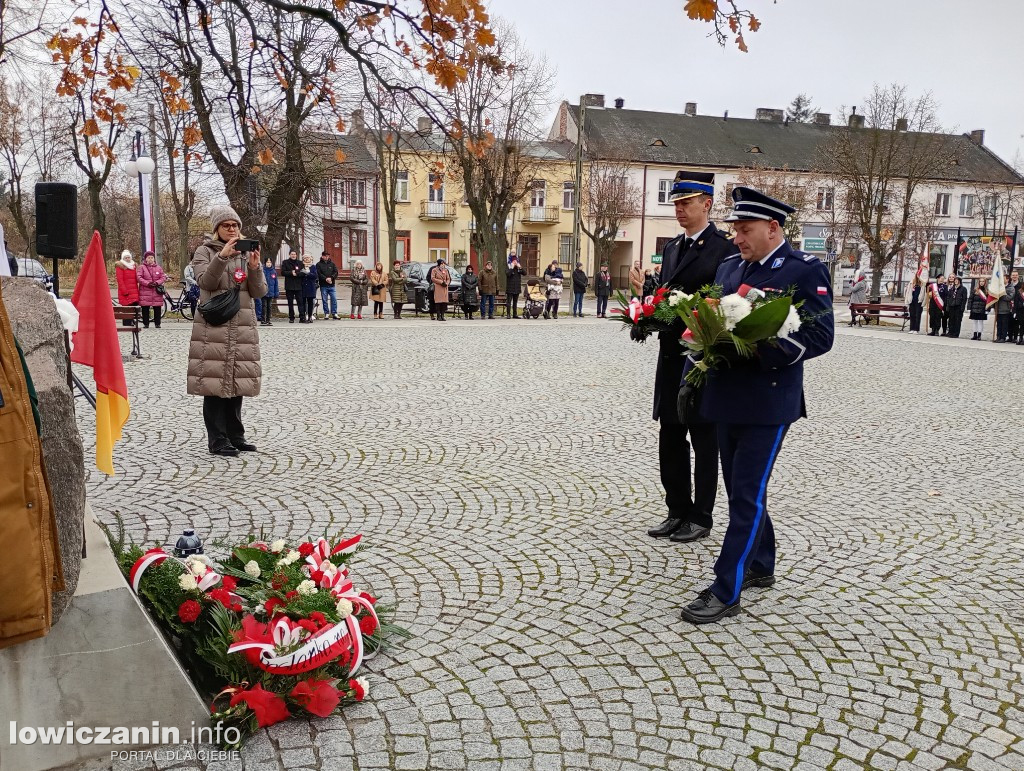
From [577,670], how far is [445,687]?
572 millimetres

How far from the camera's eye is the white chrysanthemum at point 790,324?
354 centimetres

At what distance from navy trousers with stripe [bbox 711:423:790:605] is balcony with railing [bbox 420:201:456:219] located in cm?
4817

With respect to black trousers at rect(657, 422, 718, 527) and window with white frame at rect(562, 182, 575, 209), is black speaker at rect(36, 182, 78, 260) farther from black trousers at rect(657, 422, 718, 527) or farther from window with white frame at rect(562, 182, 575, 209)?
window with white frame at rect(562, 182, 575, 209)

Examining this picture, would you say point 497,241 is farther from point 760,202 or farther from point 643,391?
point 760,202

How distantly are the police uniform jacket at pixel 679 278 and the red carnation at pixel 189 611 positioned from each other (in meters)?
2.83

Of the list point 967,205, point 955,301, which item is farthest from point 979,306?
point 967,205

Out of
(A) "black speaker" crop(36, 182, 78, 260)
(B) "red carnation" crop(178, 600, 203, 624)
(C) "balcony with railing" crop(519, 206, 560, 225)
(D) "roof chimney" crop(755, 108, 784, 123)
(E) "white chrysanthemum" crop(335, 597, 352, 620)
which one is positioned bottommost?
(E) "white chrysanthemum" crop(335, 597, 352, 620)

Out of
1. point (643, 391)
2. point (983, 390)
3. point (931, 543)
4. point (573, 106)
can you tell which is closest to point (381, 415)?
point (643, 391)

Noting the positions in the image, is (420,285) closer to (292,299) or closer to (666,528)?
(292,299)

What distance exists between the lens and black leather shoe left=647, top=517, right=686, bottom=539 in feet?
16.8

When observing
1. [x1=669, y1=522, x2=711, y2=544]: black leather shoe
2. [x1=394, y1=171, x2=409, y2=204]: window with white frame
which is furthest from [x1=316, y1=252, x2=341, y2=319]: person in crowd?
[x1=394, y1=171, x2=409, y2=204]: window with white frame

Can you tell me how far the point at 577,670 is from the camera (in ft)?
11.3

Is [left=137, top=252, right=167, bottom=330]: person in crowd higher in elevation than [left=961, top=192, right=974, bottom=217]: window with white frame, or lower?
lower

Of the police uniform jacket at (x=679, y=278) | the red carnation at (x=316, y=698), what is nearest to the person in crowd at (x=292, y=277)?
the police uniform jacket at (x=679, y=278)
